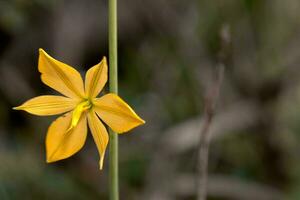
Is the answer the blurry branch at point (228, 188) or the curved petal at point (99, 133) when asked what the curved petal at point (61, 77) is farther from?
the blurry branch at point (228, 188)

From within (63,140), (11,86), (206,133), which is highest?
(11,86)

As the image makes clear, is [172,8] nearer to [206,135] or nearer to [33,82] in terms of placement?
[33,82]

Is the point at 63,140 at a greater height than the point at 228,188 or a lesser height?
lesser

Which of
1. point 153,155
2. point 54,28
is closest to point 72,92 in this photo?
point 153,155

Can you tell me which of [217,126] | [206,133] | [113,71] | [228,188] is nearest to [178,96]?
[217,126]

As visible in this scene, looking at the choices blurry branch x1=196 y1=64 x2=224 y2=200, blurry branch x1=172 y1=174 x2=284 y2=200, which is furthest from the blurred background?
blurry branch x1=196 y1=64 x2=224 y2=200

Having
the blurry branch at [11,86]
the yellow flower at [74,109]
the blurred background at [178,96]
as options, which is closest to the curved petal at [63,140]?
the yellow flower at [74,109]

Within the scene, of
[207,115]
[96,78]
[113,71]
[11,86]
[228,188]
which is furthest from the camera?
[11,86]

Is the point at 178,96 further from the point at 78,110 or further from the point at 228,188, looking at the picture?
the point at 78,110
